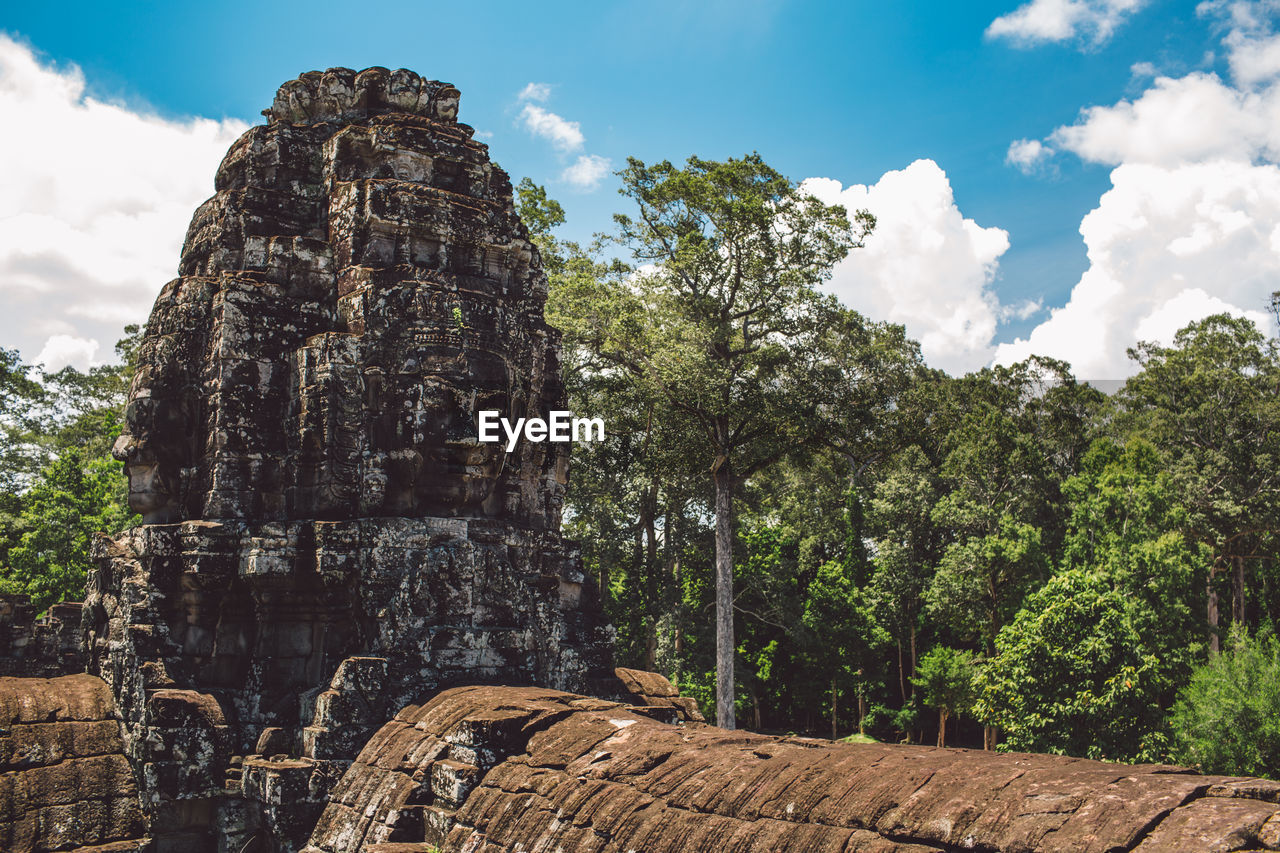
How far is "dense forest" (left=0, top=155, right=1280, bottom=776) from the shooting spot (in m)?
19.4

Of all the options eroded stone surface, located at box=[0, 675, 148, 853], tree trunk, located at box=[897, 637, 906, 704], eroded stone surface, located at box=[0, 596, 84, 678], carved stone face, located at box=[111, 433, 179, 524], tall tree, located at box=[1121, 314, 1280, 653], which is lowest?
tree trunk, located at box=[897, 637, 906, 704]

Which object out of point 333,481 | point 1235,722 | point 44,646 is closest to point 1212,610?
point 1235,722

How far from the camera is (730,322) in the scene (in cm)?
2323

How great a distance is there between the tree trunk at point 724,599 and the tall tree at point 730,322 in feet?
0.08

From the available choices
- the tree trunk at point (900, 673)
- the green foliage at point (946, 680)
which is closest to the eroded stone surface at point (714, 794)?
the green foliage at point (946, 680)

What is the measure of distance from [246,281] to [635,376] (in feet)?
48.8

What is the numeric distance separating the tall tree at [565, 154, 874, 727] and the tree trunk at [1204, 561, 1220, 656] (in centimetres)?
1269

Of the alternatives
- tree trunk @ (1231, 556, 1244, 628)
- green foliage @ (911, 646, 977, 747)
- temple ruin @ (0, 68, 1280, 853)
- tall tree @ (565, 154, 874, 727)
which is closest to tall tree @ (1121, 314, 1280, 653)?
tree trunk @ (1231, 556, 1244, 628)

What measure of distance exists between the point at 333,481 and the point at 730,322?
16.5 m

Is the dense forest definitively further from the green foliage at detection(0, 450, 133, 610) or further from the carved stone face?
the carved stone face

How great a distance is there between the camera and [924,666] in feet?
88.4

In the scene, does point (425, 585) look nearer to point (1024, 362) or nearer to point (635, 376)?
point (635, 376)

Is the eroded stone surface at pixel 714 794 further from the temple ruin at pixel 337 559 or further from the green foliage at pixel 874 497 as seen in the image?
the green foliage at pixel 874 497

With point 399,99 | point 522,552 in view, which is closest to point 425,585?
point 522,552
